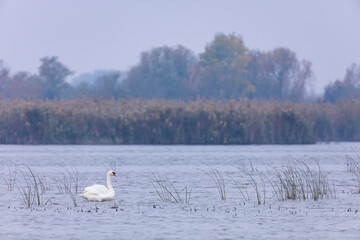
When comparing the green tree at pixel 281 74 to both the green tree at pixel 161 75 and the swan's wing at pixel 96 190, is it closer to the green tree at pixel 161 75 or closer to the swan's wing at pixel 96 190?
the green tree at pixel 161 75

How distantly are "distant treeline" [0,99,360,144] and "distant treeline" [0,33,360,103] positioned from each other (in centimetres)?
3092

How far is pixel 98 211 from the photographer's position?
49.0 feet

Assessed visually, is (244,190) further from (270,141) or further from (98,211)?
(270,141)

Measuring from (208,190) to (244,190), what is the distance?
0.95 metres

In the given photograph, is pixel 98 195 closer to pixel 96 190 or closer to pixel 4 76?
pixel 96 190

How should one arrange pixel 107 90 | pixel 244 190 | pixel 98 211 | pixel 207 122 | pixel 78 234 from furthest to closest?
pixel 107 90, pixel 207 122, pixel 244 190, pixel 98 211, pixel 78 234

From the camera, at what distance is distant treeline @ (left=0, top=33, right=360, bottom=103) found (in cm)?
7131

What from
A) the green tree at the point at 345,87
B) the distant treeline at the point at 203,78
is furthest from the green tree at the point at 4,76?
the green tree at the point at 345,87

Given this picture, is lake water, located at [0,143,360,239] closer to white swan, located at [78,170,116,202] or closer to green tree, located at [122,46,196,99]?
Result: white swan, located at [78,170,116,202]

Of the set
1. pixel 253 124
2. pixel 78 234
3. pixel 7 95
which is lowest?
pixel 78 234

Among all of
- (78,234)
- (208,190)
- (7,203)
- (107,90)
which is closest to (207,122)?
(208,190)

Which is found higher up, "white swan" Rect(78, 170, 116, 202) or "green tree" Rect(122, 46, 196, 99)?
"green tree" Rect(122, 46, 196, 99)

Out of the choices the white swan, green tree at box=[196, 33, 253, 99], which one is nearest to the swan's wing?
the white swan

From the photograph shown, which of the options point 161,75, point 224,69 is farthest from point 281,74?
point 161,75
